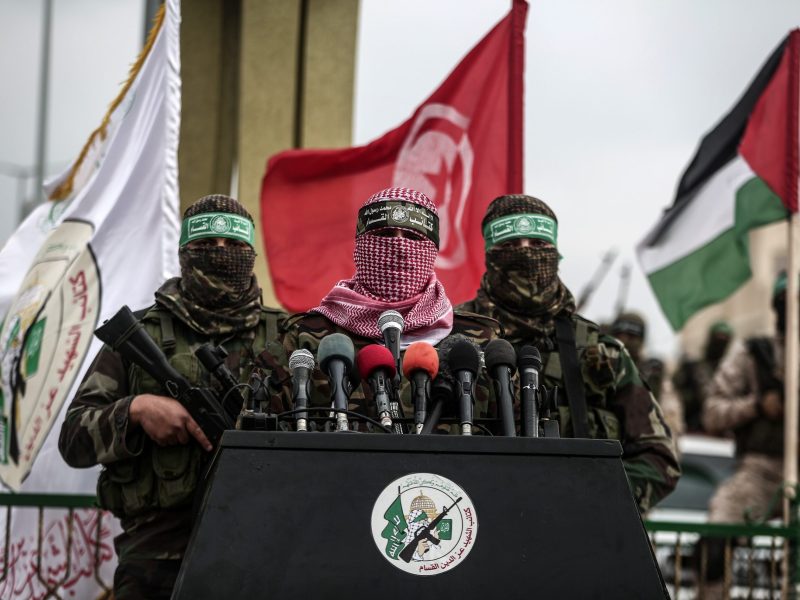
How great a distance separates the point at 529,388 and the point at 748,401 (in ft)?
19.4

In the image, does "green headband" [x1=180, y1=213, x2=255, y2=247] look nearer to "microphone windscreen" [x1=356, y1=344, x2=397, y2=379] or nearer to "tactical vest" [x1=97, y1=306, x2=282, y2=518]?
"tactical vest" [x1=97, y1=306, x2=282, y2=518]

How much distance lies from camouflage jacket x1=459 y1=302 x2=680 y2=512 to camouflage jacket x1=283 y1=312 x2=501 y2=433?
67 cm

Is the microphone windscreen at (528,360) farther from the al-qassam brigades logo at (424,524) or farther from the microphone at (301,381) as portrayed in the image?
the al-qassam brigades logo at (424,524)

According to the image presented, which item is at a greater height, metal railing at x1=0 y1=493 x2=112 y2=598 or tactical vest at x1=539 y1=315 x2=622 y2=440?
tactical vest at x1=539 y1=315 x2=622 y2=440

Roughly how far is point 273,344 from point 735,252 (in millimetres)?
4932

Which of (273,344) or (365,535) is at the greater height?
(273,344)

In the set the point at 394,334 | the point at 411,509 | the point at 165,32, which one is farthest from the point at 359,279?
the point at 165,32

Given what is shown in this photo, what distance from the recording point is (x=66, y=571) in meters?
5.55

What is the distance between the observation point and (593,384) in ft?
15.6

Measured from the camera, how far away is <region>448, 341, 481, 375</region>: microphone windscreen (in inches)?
117

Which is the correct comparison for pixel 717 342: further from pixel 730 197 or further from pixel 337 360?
pixel 337 360

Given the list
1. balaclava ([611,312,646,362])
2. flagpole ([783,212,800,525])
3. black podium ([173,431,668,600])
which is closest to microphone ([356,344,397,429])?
black podium ([173,431,668,600])

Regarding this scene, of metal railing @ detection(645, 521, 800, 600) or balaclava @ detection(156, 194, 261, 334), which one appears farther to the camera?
metal railing @ detection(645, 521, 800, 600)

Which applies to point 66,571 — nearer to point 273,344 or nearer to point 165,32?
point 273,344
